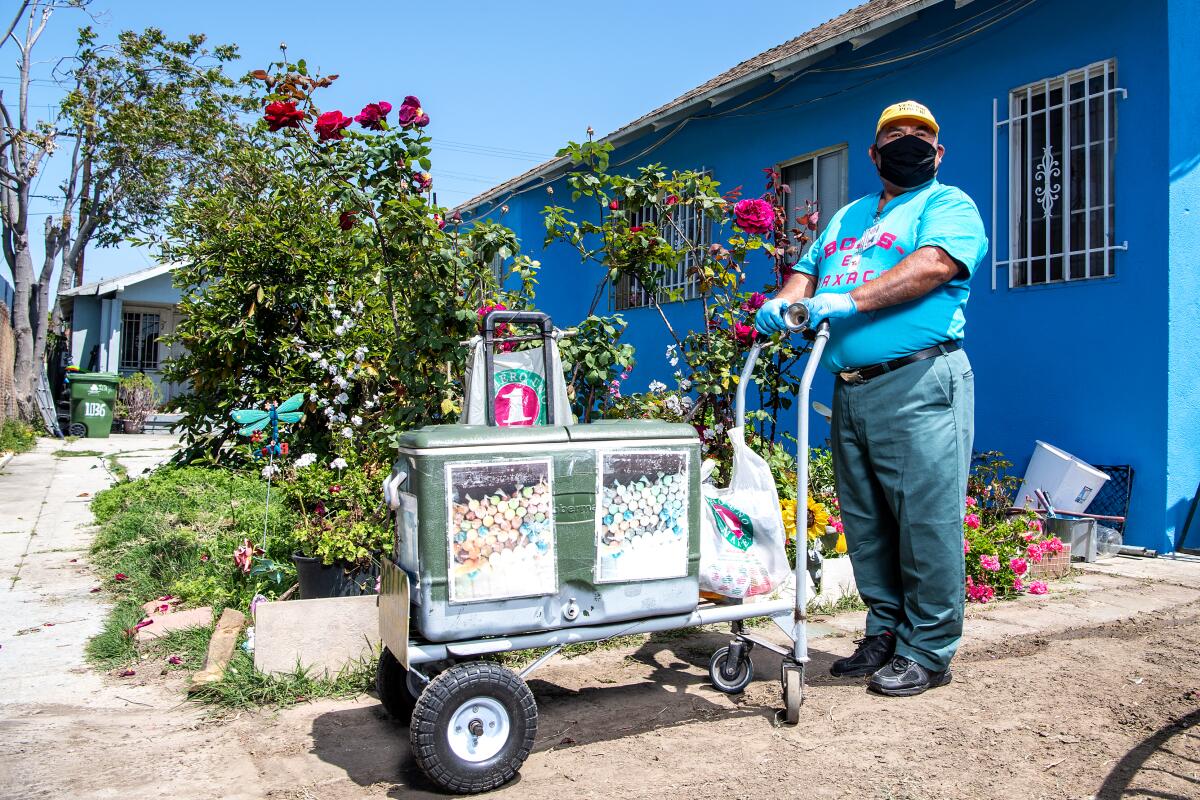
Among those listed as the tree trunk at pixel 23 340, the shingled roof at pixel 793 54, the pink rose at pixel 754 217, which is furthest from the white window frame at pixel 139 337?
the pink rose at pixel 754 217

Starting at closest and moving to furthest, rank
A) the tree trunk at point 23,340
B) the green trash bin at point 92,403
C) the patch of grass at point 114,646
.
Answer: the patch of grass at point 114,646, the green trash bin at point 92,403, the tree trunk at point 23,340

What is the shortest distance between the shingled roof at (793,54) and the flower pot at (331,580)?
6.00 meters

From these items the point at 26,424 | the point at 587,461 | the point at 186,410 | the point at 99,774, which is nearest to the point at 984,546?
the point at 587,461

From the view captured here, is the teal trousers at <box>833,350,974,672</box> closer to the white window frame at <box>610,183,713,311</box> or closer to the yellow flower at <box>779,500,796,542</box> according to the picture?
the yellow flower at <box>779,500,796,542</box>

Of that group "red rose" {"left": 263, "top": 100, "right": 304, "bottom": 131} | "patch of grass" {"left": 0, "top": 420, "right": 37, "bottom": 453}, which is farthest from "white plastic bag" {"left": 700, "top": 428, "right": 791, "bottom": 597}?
"patch of grass" {"left": 0, "top": 420, "right": 37, "bottom": 453}

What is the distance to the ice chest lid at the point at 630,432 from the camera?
2818 mm

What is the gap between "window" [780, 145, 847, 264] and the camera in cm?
876

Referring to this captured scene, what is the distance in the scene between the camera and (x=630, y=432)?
9.41 feet

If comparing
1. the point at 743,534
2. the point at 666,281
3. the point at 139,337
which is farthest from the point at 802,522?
the point at 139,337

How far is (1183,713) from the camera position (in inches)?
123

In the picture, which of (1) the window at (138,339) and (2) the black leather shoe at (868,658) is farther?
(1) the window at (138,339)

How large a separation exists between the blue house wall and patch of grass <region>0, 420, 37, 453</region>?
37.0 ft

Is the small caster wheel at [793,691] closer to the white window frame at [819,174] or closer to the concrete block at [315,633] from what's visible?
the concrete block at [315,633]

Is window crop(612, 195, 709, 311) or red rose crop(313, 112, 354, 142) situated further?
window crop(612, 195, 709, 311)
